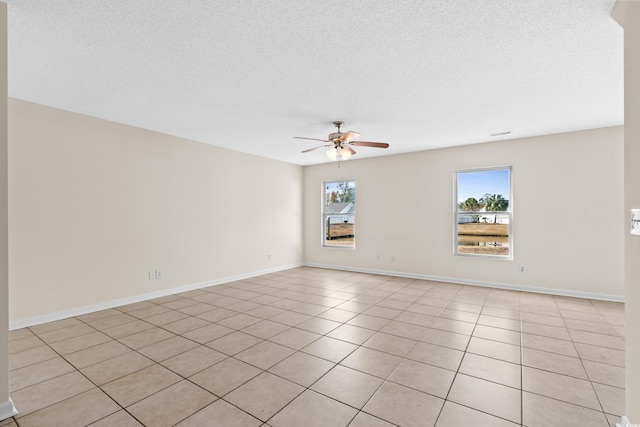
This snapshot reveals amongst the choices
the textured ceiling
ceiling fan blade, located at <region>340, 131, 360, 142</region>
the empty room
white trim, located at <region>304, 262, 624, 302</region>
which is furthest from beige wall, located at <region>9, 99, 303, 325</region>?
ceiling fan blade, located at <region>340, 131, 360, 142</region>

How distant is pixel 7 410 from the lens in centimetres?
181

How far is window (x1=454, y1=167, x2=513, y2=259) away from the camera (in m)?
5.01

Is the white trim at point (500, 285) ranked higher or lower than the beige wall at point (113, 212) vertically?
lower

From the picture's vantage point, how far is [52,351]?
8.75 ft

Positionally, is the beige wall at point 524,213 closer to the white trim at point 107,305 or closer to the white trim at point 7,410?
the white trim at point 107,305

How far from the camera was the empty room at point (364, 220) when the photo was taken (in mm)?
1883

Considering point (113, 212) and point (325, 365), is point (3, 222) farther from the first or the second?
point (325, 365)

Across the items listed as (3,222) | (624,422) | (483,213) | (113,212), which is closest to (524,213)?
(483,213)

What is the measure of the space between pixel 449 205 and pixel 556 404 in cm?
391

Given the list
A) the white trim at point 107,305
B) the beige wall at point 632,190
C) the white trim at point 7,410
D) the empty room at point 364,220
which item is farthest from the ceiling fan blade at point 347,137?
the white trim at point 7,410

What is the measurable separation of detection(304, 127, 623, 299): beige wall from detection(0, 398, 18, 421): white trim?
5.43 meters

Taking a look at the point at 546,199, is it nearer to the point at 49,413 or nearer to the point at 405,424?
the point at 405,424

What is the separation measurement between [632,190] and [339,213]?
547 cm

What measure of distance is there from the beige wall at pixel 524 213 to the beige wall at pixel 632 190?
345cm
